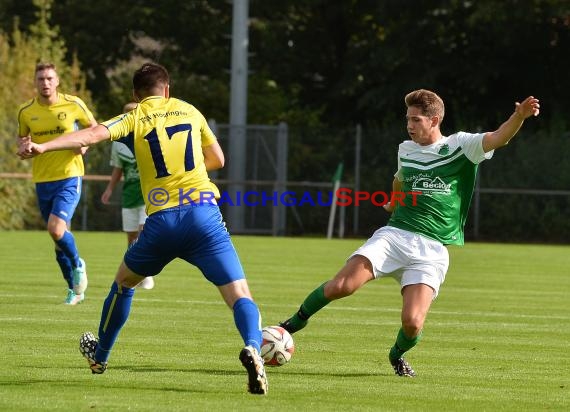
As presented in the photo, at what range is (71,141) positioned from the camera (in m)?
7.63

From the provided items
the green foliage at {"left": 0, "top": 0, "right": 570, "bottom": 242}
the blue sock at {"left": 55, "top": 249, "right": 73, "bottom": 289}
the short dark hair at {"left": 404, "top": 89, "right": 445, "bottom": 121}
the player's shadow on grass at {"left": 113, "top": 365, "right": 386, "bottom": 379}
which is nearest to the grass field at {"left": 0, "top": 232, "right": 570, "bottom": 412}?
the player's shadow on grass at {"left": 113, "top": 365, "right": 386, "bottom": 379}

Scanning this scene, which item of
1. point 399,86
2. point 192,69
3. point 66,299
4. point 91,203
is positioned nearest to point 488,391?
point 66,299

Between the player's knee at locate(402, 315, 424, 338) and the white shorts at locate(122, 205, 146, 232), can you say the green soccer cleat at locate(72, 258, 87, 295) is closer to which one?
the white shorts at locate(122, 205, 146, 232)

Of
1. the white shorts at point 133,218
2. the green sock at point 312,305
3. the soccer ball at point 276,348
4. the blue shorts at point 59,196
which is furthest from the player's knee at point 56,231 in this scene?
the soccer ball at point 276,348

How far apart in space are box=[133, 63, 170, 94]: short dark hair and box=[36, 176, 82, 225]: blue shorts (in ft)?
18.4

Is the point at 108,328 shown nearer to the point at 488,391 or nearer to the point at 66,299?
the point at 488,391

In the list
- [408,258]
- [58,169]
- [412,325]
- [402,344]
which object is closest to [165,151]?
[408,258]

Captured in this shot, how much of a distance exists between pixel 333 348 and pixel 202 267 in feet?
8.87

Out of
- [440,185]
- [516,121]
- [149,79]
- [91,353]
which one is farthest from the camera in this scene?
[440,185]

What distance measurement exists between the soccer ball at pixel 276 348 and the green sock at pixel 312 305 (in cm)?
29

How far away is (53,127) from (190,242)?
616 centimetres

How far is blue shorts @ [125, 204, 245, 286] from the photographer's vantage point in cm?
799

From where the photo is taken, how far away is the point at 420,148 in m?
9.24

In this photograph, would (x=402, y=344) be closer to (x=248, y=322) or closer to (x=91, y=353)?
(x=248, y=322)
